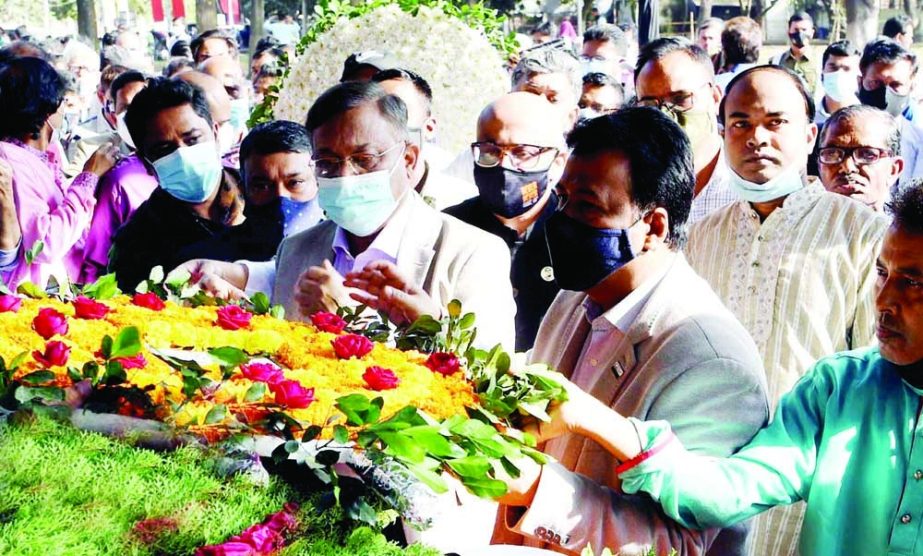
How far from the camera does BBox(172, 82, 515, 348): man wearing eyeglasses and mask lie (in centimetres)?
368

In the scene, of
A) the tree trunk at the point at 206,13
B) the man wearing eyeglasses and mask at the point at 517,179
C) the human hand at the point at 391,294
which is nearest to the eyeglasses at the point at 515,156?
the man wearing eyeglasses and mask at the point at 517,179

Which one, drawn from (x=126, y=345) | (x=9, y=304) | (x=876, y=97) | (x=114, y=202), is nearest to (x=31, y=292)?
(x=9, y=304)

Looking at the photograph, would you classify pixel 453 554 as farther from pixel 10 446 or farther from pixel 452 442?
pixel 10 446

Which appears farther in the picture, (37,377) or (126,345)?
(126,345)

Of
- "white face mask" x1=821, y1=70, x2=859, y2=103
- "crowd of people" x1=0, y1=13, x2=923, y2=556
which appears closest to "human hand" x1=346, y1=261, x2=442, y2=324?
"crowd of people" x1=0, y1=13, x2=923, y2=556

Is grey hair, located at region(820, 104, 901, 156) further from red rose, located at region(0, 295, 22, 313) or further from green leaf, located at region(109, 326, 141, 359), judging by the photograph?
green leaf, located at region(109, 326, 141, 359)

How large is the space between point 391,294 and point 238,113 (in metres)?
6.10

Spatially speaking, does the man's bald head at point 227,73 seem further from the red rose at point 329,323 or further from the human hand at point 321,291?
the red rose at point 329,323

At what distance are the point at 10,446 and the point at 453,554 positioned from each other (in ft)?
2.52

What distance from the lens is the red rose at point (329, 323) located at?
2787mm

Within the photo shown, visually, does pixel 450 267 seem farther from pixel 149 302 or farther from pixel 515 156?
pixel 515 156

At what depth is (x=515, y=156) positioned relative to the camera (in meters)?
4.94

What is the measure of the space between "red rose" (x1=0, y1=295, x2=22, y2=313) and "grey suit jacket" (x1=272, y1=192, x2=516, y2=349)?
0.91m

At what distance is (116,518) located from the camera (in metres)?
1.91
